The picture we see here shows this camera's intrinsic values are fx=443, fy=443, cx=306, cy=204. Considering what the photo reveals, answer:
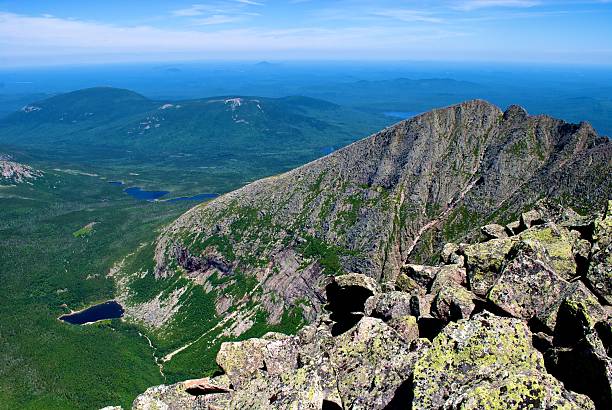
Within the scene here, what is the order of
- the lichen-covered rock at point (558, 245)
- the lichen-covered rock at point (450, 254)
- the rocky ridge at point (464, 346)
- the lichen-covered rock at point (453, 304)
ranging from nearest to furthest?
the rocky ridge at point (464, 346) → the lichen-covered rock at point (453, 304) → the lichen-covered rock at point (558, 245) → the lichen-covered rock at point (450, 254)

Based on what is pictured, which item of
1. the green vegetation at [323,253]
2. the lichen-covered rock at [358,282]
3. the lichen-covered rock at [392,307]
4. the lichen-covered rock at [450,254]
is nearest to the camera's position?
the lichen-covered rock at [392,307]

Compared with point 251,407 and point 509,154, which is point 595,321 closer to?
point 251,407

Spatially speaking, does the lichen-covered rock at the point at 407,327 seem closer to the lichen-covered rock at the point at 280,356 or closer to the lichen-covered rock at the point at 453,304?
the lichen-covered rock at the point at 453,304

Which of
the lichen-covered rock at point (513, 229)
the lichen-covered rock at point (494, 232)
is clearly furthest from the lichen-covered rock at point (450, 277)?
the lichen-covered rock at point (513, 229)

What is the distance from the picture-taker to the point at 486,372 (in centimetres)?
1805

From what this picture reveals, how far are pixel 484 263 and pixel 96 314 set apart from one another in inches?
7199

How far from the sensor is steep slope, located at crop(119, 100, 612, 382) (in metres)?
137

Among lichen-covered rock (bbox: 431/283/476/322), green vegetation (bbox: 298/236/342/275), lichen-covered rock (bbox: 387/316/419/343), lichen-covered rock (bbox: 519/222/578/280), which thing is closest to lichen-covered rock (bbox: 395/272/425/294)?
lichen-covered rock (bbox: 387/316/419/343)

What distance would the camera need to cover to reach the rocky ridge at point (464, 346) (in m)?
17.9

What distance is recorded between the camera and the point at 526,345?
19.7 m

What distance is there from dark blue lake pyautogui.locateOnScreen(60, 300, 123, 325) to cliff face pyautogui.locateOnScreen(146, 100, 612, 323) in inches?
855

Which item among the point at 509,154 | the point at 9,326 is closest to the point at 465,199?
the point at 509,154

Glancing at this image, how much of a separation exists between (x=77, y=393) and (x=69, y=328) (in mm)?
44319

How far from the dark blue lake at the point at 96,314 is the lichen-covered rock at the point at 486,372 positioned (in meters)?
179
